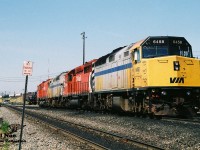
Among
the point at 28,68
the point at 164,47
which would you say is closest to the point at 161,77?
the point at 164,47

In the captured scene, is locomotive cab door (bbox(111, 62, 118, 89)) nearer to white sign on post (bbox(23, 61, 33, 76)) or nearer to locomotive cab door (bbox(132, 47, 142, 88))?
locomotive cab door (bbox(132, 47, 142, 88))

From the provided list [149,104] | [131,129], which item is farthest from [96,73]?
[131,129]

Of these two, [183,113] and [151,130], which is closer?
[151,130]

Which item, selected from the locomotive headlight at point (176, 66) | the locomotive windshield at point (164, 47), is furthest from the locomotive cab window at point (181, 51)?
the locomotive headlight at point (176, 66)

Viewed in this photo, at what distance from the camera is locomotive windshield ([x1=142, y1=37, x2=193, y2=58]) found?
16219mm

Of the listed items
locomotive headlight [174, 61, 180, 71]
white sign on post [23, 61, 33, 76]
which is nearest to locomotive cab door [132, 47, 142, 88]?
locomotive headlight [174, 61, 180, 71]

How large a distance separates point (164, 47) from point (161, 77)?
1817 millimetres

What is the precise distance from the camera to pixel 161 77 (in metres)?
15.5

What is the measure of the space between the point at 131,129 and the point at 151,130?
103 cm

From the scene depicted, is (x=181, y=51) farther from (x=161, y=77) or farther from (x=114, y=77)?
(x=114, y=77)

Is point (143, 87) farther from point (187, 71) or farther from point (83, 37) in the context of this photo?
point (83, 37)

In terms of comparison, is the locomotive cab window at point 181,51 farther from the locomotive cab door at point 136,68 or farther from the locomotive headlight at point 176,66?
the locomotive cab door at point 136,68

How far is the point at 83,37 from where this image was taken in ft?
173

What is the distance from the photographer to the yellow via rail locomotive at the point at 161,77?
15.4m
